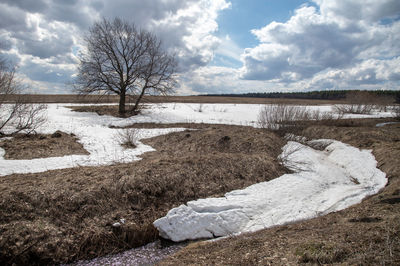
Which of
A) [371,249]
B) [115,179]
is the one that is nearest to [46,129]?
[115,179]

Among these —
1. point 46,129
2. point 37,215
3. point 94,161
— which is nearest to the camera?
point 37,215

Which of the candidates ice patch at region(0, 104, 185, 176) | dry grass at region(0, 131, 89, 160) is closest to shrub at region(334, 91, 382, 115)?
ice patch at region(0, 104, 185, 176)

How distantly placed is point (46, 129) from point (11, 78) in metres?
3.83

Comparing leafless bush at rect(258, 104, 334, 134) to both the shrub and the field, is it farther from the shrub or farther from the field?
the shrub

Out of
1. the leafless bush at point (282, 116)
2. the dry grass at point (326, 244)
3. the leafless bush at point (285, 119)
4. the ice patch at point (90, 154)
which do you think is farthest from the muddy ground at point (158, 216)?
the leafless bush at point (282, 116)

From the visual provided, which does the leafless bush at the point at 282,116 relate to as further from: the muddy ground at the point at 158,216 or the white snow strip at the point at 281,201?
the muddy ground at the point at 158,216


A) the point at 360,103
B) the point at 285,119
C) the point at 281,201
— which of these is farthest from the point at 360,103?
the point at 281,201

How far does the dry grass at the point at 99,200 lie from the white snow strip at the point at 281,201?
532 millimetres

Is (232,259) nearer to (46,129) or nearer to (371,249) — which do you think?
(371,249)

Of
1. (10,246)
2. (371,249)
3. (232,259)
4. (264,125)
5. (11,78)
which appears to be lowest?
(10,246)

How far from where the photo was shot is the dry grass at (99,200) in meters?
4.59

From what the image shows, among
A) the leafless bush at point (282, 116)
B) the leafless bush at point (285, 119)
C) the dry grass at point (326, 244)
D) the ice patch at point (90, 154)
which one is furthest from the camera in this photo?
the leafless bush at point (282, 116)

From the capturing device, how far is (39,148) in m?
9.91

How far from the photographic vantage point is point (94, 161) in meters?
8.78
